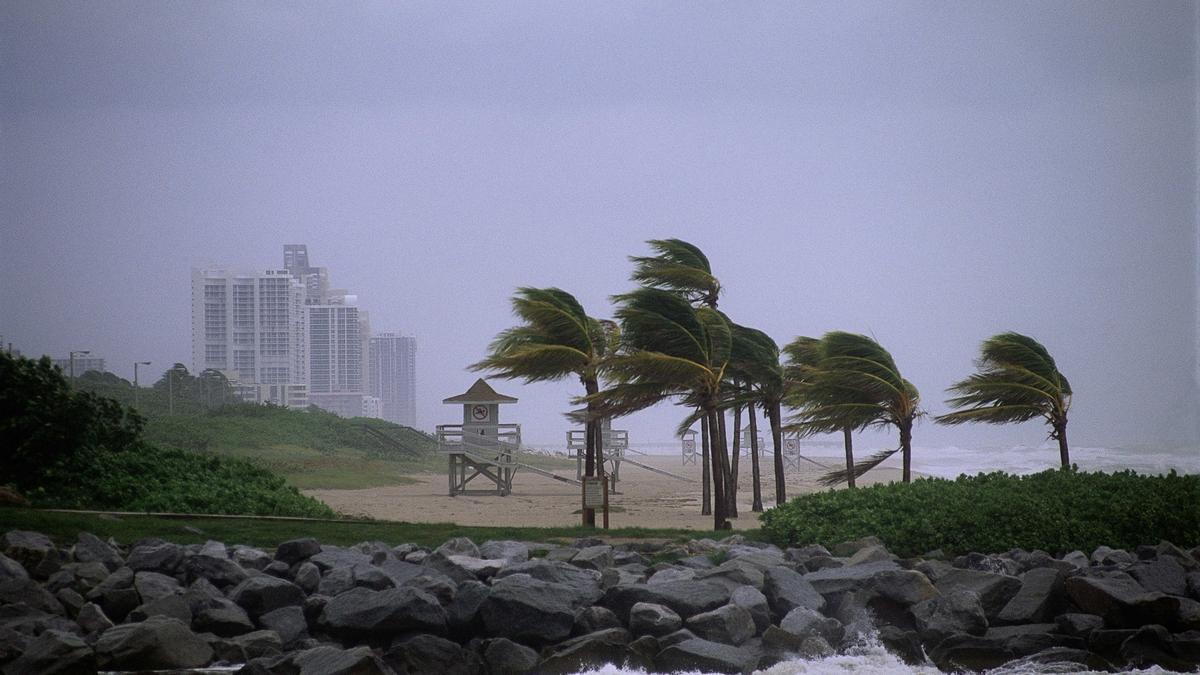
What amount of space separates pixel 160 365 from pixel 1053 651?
7.94 meters

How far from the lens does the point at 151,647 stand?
19.6 ft

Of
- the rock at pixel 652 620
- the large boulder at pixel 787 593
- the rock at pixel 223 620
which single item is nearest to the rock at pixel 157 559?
the rock at pixel 223 620

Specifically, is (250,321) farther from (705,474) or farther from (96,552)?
(705,474)

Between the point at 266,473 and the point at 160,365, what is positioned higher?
the point at 160,365

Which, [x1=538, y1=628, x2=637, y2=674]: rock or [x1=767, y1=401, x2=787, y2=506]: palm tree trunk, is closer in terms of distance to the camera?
[x1=538, y1=628, x2=637, y2=674]: rock

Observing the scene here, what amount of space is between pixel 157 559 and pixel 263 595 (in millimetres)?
1021

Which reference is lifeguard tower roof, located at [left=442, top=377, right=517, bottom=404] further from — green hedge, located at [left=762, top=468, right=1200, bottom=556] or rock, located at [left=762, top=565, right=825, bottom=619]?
rock, located at [left=762, top=565, right=825, bottom=619]

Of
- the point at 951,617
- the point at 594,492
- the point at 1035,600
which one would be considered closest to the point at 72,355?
the point at 594,492

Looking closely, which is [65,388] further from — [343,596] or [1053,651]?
[1053,651]

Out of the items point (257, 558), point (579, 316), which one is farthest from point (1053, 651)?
point (579, 316)

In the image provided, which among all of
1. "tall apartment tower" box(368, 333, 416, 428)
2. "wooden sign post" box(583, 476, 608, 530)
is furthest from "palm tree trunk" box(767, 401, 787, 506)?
"tall apartment tower" box(368, 333, 416, 428)

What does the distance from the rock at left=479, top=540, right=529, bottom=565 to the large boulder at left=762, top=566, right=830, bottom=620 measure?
1.91m

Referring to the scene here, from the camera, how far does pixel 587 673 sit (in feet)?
20.3

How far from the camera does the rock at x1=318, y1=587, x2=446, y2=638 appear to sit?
627 cm
